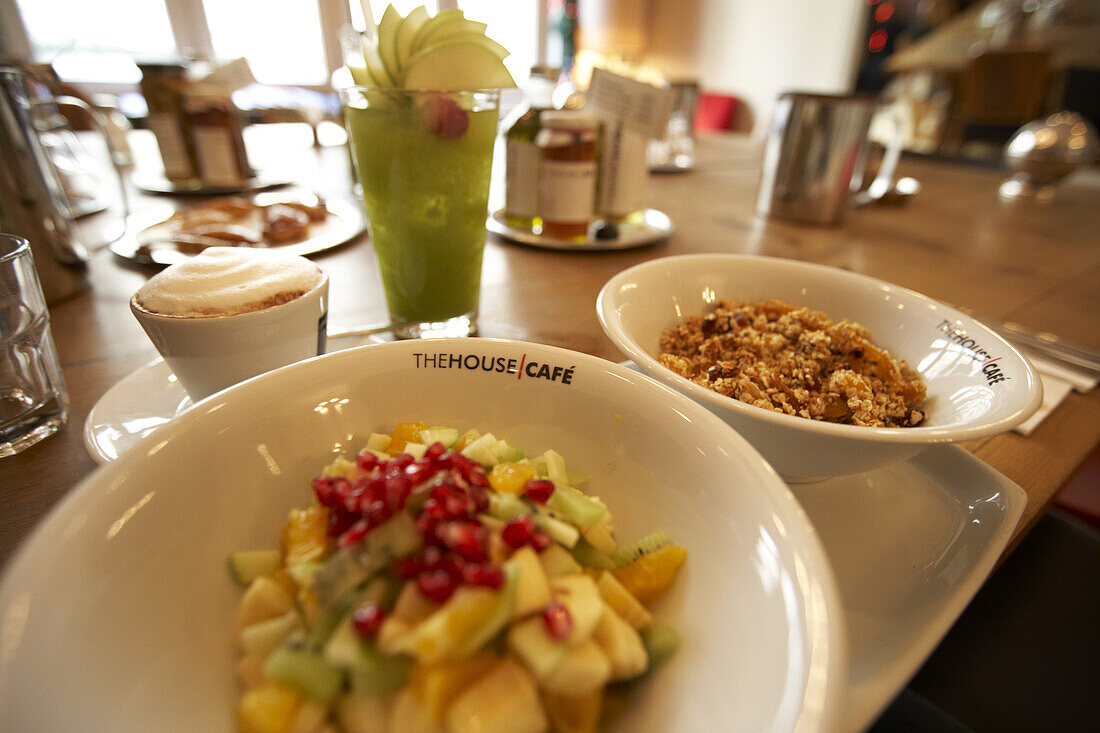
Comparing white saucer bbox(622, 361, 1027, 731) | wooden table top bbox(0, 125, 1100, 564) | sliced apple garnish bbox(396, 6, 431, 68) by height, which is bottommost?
white saucer bbox(622, 361, 1027, 731)

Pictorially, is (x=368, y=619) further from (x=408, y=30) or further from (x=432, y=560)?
(x=408, y=30)

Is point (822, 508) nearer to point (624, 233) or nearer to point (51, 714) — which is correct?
point (51, 714)

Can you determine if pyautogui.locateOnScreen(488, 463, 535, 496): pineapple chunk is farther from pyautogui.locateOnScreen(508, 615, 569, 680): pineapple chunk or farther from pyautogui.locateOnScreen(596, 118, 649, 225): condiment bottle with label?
pyautogui.locateOnScreen(596, 118, 649, 225): condiment bottle with label

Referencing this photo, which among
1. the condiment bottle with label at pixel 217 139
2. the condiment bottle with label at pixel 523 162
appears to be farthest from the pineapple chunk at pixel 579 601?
the condiment bottle with label at pixel 217 139

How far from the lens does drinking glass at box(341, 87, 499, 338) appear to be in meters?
0.78

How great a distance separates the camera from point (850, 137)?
154 centimetres

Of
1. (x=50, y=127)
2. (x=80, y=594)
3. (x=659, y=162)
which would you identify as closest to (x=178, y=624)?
(x=80, y=594)

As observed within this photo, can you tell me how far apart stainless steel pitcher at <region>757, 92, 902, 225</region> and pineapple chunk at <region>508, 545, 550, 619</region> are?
5.22 feet

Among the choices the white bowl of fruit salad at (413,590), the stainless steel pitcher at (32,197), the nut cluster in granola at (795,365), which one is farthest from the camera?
the stainless steel pitcher at (32,197)

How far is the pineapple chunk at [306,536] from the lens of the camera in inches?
16.3

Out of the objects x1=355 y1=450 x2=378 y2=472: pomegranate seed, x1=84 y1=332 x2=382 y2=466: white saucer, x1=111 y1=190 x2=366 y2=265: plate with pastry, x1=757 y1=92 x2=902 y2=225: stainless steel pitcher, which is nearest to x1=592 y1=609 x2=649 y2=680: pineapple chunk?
x1=355 y1=450 x2=378 y2=472: pomegranate seed

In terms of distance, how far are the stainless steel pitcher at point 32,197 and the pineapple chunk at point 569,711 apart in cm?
111

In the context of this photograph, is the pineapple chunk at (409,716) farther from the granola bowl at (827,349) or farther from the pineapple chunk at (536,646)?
the granola bowl at (827,349)

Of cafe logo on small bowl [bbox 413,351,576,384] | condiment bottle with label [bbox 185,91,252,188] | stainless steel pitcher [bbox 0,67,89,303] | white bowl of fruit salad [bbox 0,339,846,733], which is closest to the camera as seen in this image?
white bowl of fruit salad [bbox 0,339,846,733]
